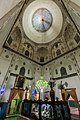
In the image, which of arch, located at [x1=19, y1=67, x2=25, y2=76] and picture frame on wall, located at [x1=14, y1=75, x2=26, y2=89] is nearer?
picture frame on wall, located at [x1=14, y1=75, x2=26, y2=89]

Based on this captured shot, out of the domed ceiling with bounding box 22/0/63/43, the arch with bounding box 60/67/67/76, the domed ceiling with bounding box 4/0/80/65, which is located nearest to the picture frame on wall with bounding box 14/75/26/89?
the domed ceiling with bounding box 4/0/80/65

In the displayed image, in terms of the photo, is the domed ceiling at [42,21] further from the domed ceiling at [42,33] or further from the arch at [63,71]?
the arch at [63,71]

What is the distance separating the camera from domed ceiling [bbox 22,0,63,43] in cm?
1016

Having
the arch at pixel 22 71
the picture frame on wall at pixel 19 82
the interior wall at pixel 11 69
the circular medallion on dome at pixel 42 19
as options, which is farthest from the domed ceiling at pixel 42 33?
the picture frame on wall at pixel 19 82

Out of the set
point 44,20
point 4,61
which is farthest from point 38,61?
point 44,20

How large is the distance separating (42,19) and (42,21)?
244mm

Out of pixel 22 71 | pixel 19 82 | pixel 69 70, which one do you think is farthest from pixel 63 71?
pixel 19 82

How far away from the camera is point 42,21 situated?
11398mm

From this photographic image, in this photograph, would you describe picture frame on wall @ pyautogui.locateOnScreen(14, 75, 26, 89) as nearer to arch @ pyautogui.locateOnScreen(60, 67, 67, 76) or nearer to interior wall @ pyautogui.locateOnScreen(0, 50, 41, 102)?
interior wall @ pyautogui.locateOnScreen(0, 50, 41, 102)

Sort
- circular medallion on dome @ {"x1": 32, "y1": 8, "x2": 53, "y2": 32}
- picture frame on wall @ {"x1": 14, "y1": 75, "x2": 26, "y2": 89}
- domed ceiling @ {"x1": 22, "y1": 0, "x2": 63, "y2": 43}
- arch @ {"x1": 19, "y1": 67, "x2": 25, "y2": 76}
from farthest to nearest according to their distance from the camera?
circular medallion on dome @ {"x1": 32, "y1": 8, "x2": 53, "y2": 32} → arch @ {"x1": 19, "y1": 67, "x2": 25, "y2": 76} → domed ceiling @ {"x1": 22, "y1": 0, "x2": 63, "y2": 43} → picture frame on wall @ {"x1": 14, "y1": 75, "x2": 26, "y2": 89}

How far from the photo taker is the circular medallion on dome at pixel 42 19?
10930 mm

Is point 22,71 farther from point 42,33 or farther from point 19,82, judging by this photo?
point 42,33

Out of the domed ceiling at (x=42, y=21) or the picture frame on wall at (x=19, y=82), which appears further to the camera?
the domed ceiling at (x=42, y=21)

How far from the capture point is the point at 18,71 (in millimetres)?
10375
